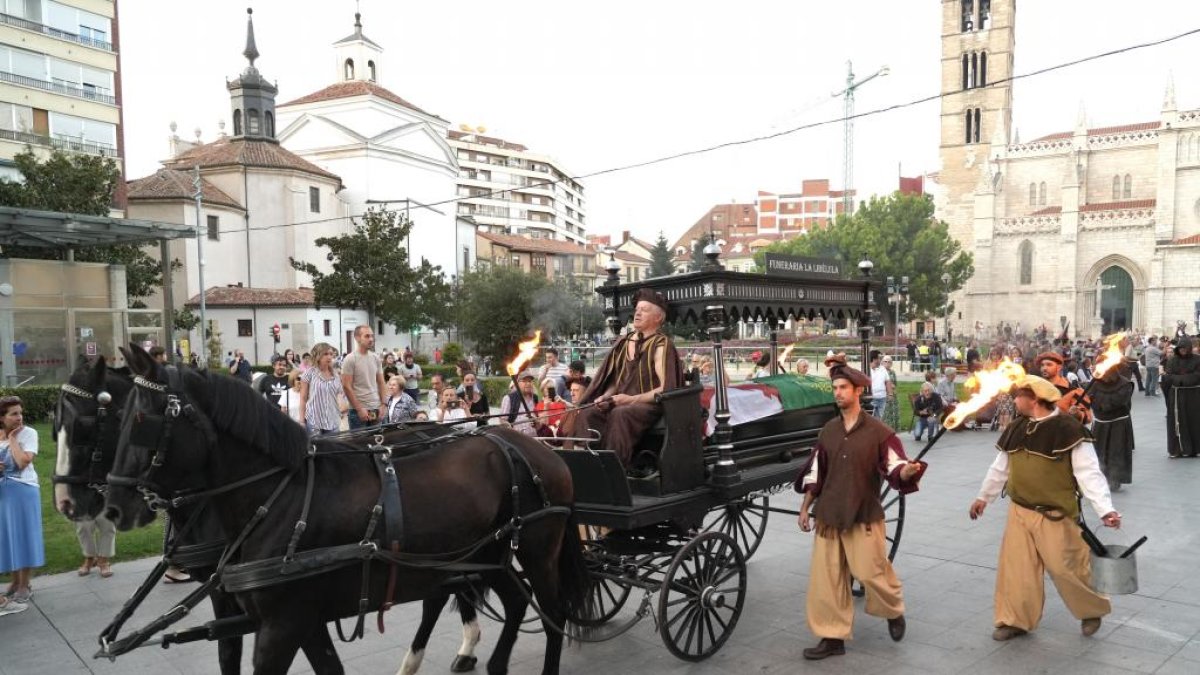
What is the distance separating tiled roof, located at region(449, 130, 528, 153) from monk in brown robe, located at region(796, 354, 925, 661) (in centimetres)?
8034

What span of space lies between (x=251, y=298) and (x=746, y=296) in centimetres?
3670

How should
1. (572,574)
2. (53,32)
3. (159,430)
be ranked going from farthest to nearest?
(53,32) < (572,574) < (159,430)

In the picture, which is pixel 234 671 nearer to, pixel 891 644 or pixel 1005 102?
pixel 891 644

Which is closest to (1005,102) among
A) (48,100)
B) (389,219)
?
(389,219)

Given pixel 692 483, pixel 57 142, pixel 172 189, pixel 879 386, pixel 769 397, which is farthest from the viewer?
pixel 172 189

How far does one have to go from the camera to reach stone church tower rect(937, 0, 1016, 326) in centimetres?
6241

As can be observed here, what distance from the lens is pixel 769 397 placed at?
21.5 ft

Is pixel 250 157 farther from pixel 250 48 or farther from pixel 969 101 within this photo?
pixel 969 101

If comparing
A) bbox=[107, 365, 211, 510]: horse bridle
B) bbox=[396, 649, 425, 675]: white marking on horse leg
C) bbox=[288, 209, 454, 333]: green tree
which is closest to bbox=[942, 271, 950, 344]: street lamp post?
bbox=[288, 209, 454, 333]: green tree

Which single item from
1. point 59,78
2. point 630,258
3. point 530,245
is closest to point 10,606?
point 59,78

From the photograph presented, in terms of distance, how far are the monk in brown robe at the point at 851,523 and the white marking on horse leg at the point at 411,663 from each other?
2476 mm

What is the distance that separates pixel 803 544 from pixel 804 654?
9.54 feet

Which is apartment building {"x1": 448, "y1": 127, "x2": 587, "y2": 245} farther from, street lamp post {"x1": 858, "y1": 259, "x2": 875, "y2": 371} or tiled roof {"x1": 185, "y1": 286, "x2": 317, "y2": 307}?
street lamp post {"x1": 858, "y1": 259, "x2": 875, "y2": 371}

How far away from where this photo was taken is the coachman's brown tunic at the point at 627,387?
5.30 m
